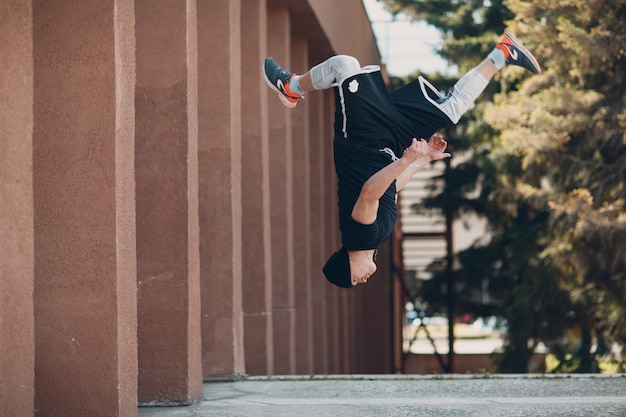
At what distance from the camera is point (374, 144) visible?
6715 millimetres

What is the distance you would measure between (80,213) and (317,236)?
11.2 meters

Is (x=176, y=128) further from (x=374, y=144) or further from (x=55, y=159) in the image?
(x=374, y=144)

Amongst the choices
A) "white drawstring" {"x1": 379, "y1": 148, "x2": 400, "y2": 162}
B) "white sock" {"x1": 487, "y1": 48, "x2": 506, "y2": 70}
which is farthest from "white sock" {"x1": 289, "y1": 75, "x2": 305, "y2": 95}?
"white sock" {"x1": 487, "y1": 48, "x2": 506, "y2": 70}

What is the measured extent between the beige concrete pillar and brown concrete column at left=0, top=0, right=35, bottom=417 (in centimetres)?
504

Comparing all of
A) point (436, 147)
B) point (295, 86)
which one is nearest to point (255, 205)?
point (295, 86)

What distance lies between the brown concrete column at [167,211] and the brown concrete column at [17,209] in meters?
1.58

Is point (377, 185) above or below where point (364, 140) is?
below

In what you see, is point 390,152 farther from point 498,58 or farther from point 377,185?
point 498,58

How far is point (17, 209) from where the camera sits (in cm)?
659

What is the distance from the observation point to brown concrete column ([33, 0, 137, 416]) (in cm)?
659

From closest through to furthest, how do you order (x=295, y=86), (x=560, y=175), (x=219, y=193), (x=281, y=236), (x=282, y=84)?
(x=295, y=86) < (x=282, y=84) < (x=219, y=193) < (x=281, y=236) < (x=560, y=175)

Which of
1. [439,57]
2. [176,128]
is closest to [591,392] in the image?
[176,128]

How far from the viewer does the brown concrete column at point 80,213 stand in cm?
659

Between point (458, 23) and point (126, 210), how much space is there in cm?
1920
